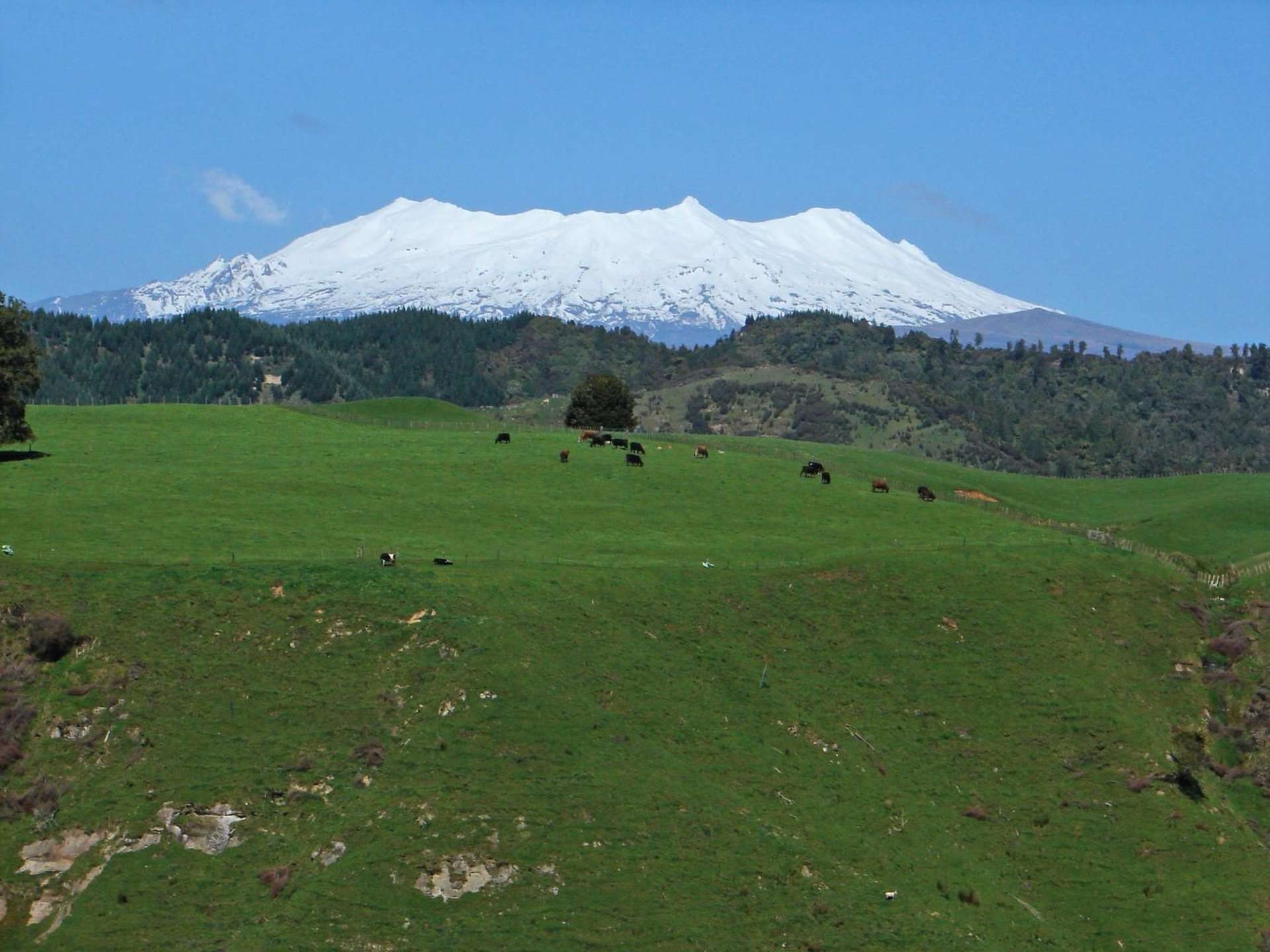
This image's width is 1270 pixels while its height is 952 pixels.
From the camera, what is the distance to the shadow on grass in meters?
100

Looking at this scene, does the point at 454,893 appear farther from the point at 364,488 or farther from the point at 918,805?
the point at 364,488

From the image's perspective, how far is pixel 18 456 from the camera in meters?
103

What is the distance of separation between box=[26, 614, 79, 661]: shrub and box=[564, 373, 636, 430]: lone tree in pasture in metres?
99.4

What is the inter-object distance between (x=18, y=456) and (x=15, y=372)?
762 cm

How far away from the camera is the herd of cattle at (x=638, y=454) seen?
→ 106875 mm

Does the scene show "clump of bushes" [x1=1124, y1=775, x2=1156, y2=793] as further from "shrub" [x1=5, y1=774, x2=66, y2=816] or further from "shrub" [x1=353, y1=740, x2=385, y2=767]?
"shrub" [x1=5, y1=774, x2=66, y2=816]

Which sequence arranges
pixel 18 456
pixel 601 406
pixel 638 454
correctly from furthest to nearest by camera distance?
1. pixel 601 406
2. pixel 638 454
3. pixel 18 456

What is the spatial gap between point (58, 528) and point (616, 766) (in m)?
34.6

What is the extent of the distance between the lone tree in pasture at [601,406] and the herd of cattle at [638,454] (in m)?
32.4

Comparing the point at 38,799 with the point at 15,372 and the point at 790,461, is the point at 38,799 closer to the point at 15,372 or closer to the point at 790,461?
the point at 15,372

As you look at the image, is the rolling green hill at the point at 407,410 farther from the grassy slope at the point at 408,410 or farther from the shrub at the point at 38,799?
the shrub at the point at 38,799

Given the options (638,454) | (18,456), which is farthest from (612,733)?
(18,456)

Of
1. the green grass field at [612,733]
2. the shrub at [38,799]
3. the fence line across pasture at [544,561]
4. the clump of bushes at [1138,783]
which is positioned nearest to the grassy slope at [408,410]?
the green grass field at [612,733]

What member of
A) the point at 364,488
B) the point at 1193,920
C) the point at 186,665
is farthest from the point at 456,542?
the point at 1193,920
